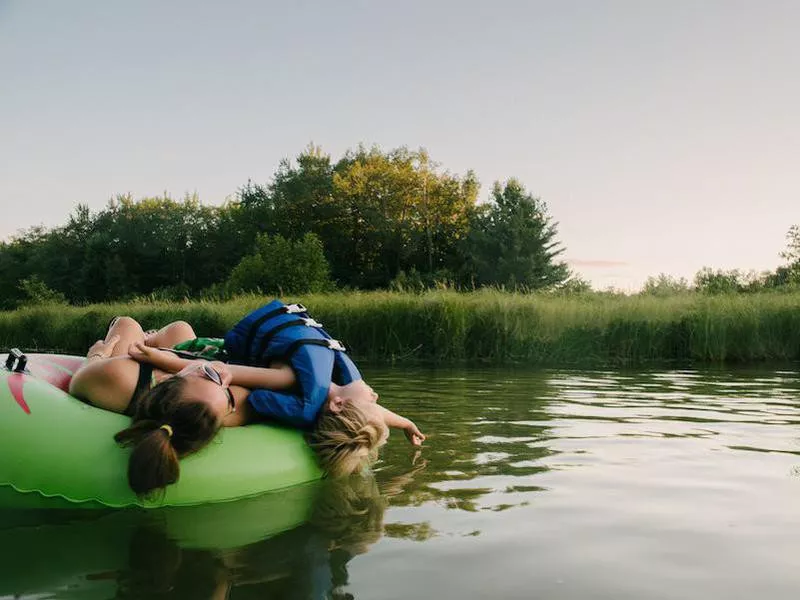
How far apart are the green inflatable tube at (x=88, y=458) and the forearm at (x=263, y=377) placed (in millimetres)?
239

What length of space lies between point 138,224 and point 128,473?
49.3 m

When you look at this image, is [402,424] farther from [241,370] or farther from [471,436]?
[471,436]

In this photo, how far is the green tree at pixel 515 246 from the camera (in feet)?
128

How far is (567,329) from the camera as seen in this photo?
13.4m

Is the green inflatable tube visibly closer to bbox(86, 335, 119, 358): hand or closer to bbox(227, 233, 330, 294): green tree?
bbox(86, 335, 119, 358): hand

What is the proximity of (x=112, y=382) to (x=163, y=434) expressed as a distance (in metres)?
0.62

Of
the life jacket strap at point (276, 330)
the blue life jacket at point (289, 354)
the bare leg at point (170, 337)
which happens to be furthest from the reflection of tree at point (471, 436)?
the bare leg at point (170, 337)

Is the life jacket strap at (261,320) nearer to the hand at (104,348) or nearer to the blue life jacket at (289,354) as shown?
the blue life jacket at (289,354)

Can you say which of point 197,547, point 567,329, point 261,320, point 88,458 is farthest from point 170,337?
point 567,329

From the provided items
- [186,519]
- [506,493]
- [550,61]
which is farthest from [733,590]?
[550,61]

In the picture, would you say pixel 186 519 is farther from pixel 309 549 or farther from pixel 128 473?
pixel 309 549

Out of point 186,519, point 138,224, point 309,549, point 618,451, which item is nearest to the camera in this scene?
point 309,549

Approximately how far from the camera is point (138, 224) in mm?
50219

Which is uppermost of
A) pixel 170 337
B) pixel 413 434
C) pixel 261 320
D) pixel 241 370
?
pixel 261 320
